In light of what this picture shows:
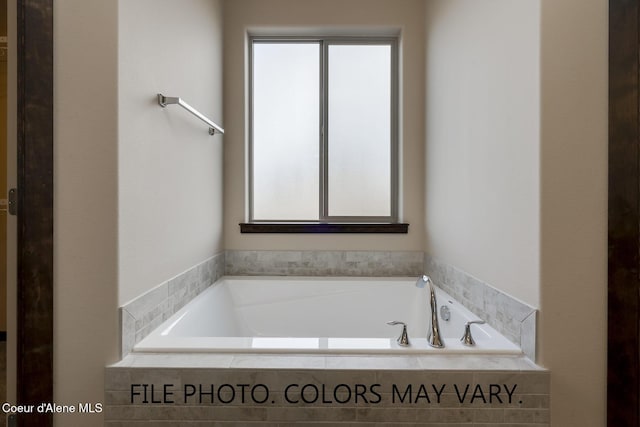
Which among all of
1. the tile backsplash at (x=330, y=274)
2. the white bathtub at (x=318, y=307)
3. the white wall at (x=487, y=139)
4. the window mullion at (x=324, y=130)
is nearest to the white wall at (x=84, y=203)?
the tile backsplash at (x=330, y=274)

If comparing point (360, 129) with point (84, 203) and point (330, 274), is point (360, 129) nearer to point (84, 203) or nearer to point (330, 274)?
point (330, 274)

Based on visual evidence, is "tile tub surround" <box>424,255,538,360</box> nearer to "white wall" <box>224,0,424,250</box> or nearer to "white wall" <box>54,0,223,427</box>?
"white wall" <box>224,0,424,250</box>

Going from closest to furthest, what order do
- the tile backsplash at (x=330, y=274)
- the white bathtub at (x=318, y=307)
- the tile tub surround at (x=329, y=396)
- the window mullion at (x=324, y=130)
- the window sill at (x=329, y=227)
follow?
the tile tub surround at (x=329, y=396), the tile backsplash at (x=330, y=274), the white bathtub at (x=318, y=307), the window sill at (x=329, y=227), the window mullion at (x=324, y=130)

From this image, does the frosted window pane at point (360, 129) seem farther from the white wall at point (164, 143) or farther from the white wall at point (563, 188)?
the white wall at point (563, 188)

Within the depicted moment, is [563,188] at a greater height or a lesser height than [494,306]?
greater

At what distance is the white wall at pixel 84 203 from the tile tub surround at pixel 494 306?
1.35 metres

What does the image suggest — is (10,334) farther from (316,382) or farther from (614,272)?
(614,272)

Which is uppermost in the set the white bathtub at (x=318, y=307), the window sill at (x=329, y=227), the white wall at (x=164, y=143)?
the white wall at (x=164, y=143)

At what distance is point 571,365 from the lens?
1.10m

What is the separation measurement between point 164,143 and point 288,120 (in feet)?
3.81

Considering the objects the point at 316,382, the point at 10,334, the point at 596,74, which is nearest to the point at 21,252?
the point at 10,334

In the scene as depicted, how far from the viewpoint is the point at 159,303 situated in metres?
1.38

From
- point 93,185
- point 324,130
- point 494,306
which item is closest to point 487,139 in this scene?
point 494,306

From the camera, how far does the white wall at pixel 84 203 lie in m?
1.10
